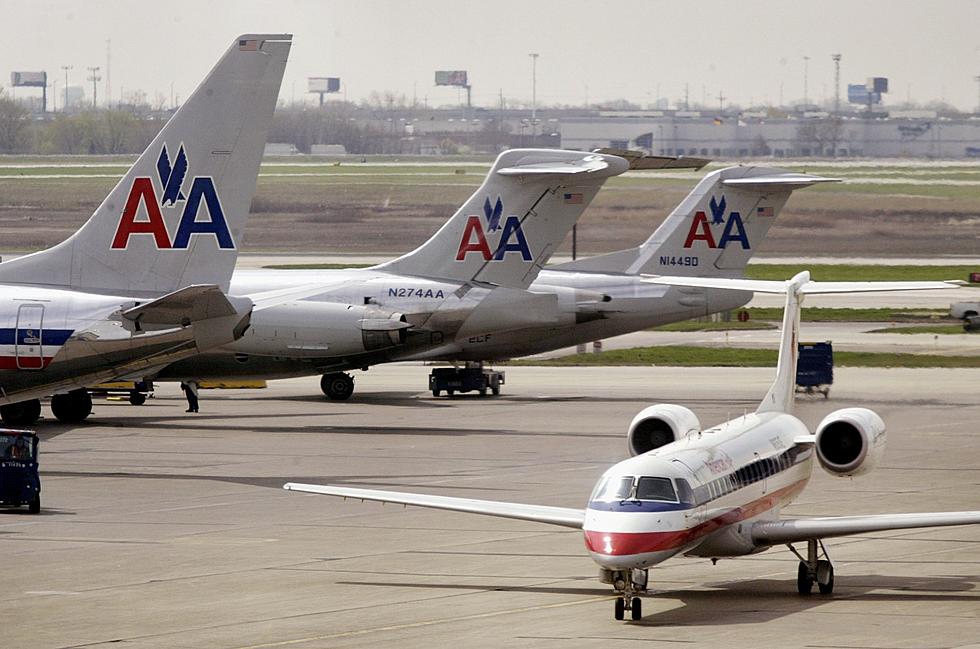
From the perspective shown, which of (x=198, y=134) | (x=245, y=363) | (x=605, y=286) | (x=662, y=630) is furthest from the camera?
(x=605, y=286)

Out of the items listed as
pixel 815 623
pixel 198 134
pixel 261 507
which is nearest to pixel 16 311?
pixel 198 134

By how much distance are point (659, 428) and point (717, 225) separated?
107 ft

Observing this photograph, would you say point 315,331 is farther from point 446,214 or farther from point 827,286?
point 446,214

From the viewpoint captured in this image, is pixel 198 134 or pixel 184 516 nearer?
pixel 184 516

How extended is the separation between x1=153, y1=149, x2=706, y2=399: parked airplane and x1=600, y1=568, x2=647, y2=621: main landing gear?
1093 inches

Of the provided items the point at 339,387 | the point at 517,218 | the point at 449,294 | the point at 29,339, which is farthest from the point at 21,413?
the point at 517,218

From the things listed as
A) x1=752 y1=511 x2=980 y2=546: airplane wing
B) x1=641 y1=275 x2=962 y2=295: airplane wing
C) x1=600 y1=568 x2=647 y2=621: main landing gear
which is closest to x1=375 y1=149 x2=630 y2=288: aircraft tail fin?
x1=641 y1=275 x2=962 y2=295: airplane wing

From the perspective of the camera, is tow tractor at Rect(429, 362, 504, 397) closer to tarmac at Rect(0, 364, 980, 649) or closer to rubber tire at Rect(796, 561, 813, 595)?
tarmac at Rect(0, 364, 980, 649)

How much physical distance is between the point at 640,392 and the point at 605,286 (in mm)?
3844

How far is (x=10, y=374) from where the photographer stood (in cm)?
3850

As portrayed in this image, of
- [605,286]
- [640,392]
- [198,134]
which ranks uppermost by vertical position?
[198,134]

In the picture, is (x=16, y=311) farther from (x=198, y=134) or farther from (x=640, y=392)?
(x=640, y=392)

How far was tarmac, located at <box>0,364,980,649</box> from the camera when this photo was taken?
75.0 feet

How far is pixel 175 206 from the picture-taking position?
38000 millimetres
